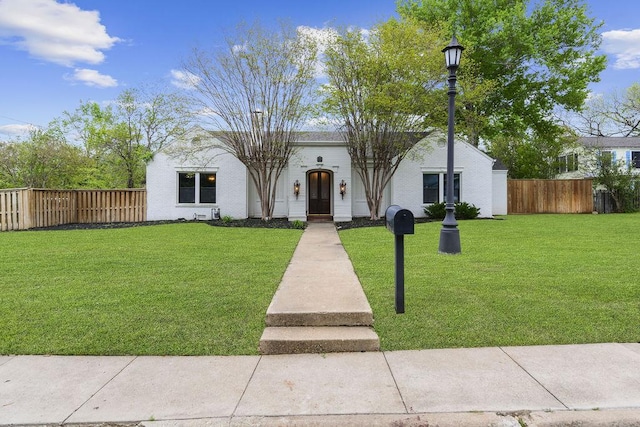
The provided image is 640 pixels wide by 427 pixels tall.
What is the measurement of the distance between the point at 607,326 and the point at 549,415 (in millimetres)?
2057

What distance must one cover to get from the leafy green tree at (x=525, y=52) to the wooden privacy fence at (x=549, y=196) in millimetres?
4309

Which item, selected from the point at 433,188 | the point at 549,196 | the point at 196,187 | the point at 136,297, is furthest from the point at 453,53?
the point at 549,196

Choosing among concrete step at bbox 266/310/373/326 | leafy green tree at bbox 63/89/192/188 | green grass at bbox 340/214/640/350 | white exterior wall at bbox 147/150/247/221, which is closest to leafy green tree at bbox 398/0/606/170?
white exterior wall at bbox 147/150/247/221

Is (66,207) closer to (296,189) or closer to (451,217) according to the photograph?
(296,189)

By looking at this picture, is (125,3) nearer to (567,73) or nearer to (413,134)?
(413,134)

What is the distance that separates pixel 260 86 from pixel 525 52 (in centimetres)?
1731

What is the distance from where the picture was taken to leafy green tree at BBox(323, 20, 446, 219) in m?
14.1

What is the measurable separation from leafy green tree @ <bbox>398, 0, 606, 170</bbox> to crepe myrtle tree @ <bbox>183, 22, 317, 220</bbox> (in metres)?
10.8

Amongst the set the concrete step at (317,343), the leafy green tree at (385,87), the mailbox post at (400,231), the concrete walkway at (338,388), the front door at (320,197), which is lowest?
the concrete walkway at (338,388)

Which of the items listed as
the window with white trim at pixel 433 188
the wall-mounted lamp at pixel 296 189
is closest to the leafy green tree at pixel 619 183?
the window with white trim at pixel 433 188

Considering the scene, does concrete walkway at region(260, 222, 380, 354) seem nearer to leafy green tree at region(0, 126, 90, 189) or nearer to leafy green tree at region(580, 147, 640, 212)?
leafy green tree at region(0, 126, 90, 189)

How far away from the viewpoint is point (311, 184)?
17.7m

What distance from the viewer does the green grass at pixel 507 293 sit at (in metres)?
3.61

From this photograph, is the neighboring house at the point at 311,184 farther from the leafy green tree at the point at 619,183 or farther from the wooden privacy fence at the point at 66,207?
the leafy green tree at the point at 619,183
